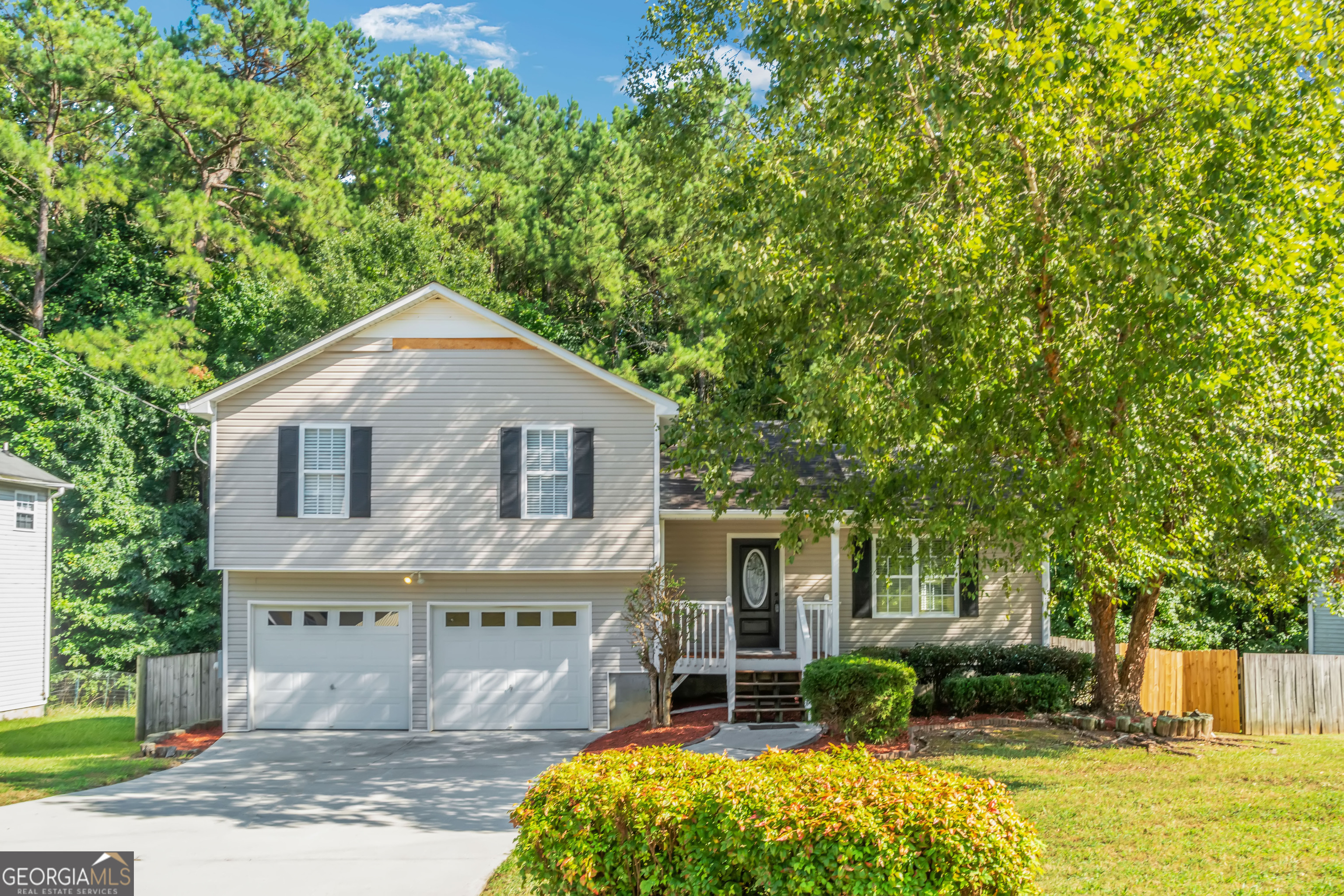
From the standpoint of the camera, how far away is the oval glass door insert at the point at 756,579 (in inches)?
736

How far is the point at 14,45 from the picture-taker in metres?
24.8

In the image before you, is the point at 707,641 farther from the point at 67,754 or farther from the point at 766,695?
the point at 67,754

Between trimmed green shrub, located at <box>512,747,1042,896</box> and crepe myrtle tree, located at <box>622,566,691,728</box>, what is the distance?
930 cm

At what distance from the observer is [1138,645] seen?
545 inches

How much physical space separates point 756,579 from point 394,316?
7734 mm

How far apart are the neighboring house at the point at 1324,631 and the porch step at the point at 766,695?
9.59m

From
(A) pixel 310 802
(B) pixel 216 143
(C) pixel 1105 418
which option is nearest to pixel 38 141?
(B) pixel 216 143

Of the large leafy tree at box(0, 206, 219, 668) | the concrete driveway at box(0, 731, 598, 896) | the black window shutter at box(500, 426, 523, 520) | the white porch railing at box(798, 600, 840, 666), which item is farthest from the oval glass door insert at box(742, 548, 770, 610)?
the large leafy tree at box(0, 206, 219, 668)

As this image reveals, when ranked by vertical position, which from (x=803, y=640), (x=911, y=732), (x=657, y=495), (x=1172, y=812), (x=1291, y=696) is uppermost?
(x=657, y=495)

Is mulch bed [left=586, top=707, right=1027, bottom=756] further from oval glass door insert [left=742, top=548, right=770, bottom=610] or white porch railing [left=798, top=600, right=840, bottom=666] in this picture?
oval glass door insert [left=742, top=548, right=770, bottom=610]

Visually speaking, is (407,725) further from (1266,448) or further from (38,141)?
(38,141)

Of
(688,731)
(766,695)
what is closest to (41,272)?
(688,731)

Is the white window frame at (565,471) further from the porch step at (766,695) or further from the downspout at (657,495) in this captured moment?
the porch step at (766,695)

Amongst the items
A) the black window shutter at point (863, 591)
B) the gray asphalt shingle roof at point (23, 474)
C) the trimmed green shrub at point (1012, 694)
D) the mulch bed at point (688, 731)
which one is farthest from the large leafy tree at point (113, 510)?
the trimmed green shrub at point (1012, 694)
